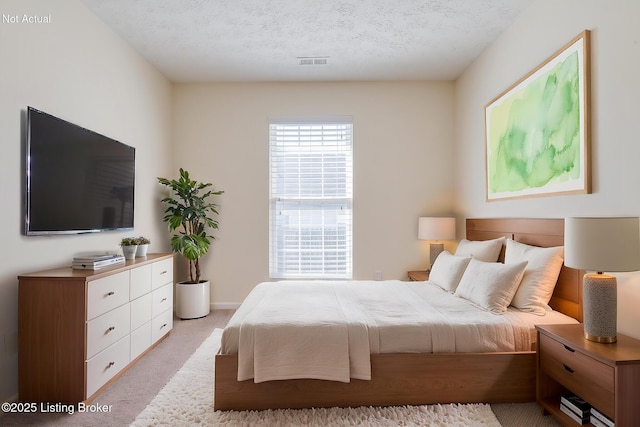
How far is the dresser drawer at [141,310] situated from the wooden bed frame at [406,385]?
1.06 meters

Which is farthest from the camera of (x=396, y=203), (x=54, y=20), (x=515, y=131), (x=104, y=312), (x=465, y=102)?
(x=396, y=203)

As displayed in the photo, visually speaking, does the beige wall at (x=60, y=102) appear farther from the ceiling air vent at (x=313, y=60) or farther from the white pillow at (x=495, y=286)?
the white pillow at (x=495, y=286)

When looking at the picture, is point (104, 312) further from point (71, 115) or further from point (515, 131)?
point (515, 131)

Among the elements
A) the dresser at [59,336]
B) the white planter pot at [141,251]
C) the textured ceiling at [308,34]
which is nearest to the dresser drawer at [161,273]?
the white planter pot at [141,251]

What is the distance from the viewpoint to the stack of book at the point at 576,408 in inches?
68.1

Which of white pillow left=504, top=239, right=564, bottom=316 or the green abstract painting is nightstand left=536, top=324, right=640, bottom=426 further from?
the green abstract painting

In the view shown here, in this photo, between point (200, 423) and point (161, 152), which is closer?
point (200, 423)

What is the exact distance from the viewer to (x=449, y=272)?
9.69ft

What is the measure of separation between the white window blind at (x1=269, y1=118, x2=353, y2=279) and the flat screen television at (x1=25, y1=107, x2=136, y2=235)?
1.72 meters

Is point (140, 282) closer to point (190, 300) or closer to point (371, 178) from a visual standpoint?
point (190, 300)

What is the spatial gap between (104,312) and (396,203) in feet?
10.5

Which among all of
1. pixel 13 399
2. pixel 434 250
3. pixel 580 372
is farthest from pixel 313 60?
pixel 13 399

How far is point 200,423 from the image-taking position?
6.30 feet

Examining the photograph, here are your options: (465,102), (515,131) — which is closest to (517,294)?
(515,131)
